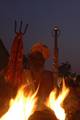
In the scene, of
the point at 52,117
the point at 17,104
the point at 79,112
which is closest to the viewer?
the point at 52,117

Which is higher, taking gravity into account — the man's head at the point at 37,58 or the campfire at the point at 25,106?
the man's head at the point at 37,58

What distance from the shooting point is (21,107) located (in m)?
7.37

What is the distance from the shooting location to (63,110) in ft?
26.4

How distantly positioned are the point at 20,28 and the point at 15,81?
957 mm

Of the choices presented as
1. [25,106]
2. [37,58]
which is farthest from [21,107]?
[37,58]

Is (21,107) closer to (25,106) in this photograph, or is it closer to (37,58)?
(25,106)

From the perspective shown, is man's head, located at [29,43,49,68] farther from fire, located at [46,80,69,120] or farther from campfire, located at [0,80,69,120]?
fire, located at [46,80,69,120]

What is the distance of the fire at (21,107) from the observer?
7156mm

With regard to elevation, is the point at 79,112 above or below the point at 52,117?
below

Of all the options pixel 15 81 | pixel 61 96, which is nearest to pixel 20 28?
pixel 15 81

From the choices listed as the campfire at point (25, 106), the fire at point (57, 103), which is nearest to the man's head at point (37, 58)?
the campfire at point (25, 106)

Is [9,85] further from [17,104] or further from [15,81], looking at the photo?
[17,104]

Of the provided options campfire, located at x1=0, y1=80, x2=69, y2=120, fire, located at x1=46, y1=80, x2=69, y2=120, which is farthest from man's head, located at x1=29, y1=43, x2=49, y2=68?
fire, located at x1=46, y1=80, x2=69, y2=120

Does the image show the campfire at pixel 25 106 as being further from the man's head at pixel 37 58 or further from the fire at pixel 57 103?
the man's head at pixel 37 58
